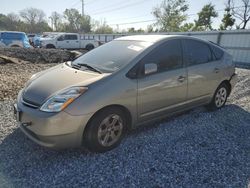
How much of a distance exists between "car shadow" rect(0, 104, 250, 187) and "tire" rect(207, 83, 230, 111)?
922mm

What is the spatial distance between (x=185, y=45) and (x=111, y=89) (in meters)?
1.84

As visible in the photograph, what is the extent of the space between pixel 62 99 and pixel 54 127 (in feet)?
1.15

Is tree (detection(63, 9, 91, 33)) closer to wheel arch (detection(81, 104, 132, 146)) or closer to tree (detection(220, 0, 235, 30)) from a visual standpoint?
tree (detection(220, 0, 235, 30))

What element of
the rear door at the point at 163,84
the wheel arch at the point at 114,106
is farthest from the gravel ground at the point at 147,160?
the rear door at the point at 163,84

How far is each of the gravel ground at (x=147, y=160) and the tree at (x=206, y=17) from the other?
39145 millimetres

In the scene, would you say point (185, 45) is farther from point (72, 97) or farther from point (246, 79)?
point (246, 79)

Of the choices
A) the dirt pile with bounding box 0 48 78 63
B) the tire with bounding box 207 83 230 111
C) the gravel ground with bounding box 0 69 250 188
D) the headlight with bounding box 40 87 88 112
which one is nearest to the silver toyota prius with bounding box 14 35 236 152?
the headlight with bounding box 40 87 88 112

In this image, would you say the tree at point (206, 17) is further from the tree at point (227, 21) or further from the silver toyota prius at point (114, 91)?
the silver toyota prius at point (114, 91)

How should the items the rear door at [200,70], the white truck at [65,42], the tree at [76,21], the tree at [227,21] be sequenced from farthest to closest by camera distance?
the tree at [76,21] < the tree at [227,21] < the white truck at [65,42] < the rear door at [200,70]

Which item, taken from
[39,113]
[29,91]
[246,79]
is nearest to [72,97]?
[39,113]

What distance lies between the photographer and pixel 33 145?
3213 millimetres

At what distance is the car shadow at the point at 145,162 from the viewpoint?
8.30 feet

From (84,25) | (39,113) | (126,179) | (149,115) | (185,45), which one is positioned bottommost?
(126,179)

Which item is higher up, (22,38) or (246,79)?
(22,38)
